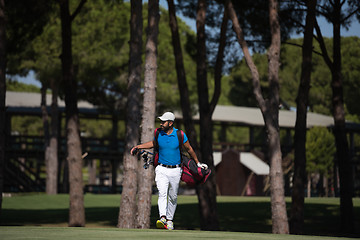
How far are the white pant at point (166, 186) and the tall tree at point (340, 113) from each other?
951cm

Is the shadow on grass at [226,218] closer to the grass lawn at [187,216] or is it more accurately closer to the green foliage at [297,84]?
the grass lawn at [187,216]

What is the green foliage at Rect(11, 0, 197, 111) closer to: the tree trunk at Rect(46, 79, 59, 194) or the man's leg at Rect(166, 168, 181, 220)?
the tree trunk at Rect(46, 79, 59, 194)

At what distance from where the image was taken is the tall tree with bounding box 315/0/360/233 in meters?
19.1

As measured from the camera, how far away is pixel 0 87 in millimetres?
15766

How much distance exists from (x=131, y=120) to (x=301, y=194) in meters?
4.90

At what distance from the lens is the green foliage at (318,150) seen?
41094 millimetres

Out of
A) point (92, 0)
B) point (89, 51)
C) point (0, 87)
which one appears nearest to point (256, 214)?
point (0, 87)

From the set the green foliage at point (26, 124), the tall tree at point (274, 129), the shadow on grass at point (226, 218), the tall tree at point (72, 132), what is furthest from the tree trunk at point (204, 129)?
the green foliage at point (26, 124)

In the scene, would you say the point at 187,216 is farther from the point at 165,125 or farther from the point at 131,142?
the point at 165,125

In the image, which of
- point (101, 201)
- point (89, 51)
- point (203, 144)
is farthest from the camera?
point (89, 51)

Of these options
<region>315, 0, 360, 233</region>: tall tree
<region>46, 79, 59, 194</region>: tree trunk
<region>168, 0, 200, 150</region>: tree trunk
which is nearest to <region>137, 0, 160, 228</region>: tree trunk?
<region>168, 0, 200, 150</region>: tree trunk

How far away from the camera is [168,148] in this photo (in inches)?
408

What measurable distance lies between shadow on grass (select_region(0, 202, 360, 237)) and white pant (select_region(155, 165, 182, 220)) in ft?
26.3

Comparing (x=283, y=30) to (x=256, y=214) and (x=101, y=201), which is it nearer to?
(x=256, y=214)
